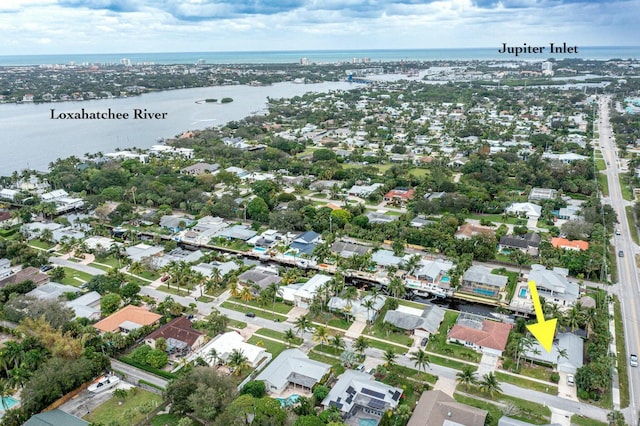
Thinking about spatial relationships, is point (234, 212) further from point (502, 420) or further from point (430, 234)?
point (502, 420)

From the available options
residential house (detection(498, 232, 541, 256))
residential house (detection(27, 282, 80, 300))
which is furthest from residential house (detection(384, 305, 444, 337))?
residential house (detection(27, 282, 80, 300))

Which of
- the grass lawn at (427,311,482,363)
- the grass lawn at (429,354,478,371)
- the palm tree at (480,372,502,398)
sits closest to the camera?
the palm tree at (480,372,502,398)

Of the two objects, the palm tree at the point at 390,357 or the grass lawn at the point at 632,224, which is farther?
the grass lawn at the point at 632,224

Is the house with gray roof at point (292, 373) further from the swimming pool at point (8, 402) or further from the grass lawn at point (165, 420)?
the swimming pool at point (8, 402)

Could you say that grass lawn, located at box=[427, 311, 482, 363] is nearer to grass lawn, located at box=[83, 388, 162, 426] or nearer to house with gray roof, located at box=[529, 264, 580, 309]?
house with gray roof, located at box=[529, 264, 580, 309]

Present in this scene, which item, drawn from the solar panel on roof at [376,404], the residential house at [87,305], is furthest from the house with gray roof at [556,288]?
the residential house at [87,305]

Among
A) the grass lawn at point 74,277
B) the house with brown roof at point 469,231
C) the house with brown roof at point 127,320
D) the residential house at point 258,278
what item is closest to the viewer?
the house with brown roof at point 127,320
